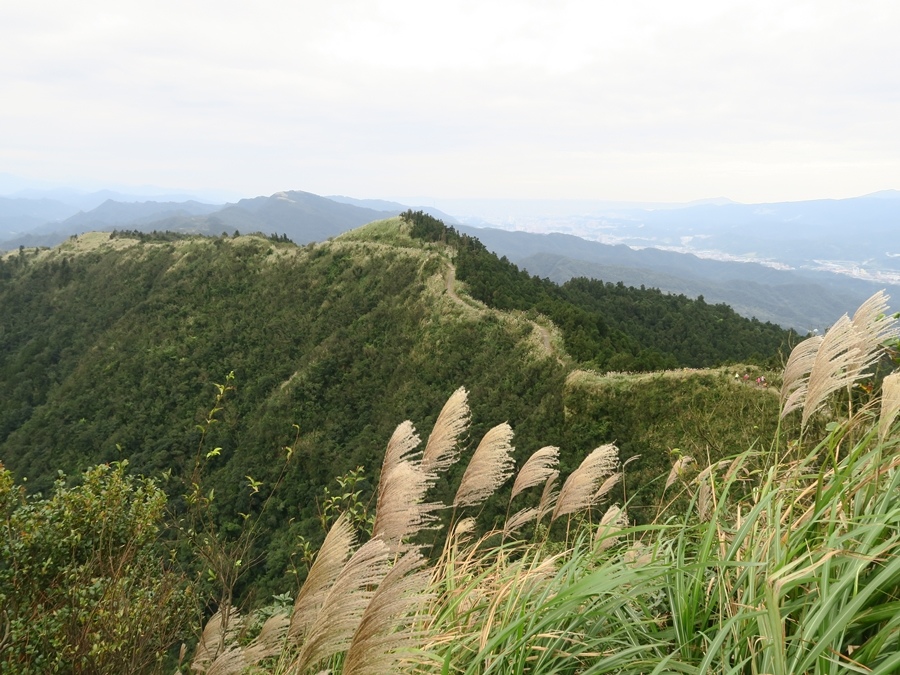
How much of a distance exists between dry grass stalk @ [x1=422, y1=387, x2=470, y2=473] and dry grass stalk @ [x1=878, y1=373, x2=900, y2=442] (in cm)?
161

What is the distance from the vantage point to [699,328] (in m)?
36.0

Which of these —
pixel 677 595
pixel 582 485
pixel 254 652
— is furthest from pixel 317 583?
pixel 582 485

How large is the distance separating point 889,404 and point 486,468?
5.40ft

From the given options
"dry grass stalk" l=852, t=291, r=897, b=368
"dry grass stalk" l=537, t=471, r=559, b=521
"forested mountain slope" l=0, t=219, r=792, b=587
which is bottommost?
"forested mountain slope" l=0, t=219, r=792, b=587

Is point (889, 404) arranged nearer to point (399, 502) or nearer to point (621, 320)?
point (399, 502)

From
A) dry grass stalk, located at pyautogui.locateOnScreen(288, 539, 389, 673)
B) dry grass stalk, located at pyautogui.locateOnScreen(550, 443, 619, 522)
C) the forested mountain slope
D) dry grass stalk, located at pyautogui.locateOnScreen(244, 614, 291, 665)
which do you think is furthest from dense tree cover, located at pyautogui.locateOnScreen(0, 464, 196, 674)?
the forested mountain slope

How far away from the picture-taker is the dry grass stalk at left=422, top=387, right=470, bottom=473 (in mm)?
2541

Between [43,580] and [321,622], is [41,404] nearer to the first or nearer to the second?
[43,580]

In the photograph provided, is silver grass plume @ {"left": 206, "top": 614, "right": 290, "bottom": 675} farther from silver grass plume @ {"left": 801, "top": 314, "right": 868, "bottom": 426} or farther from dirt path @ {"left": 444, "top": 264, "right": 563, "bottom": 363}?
dirt path @ {"left": 444, "top": 264, "right": 563, "bottom": 363}

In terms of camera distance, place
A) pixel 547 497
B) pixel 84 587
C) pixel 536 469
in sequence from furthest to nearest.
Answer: pixel 84 587 < pixel 547 497 < pixel 536 469

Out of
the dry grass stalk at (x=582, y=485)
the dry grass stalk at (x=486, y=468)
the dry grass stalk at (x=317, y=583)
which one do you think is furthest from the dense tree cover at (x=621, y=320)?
the dry grass stalk at (x=317, y=583)

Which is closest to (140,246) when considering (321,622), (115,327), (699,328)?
(115,327)

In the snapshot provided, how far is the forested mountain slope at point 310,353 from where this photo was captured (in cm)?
2473

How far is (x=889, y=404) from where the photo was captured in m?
1.65
